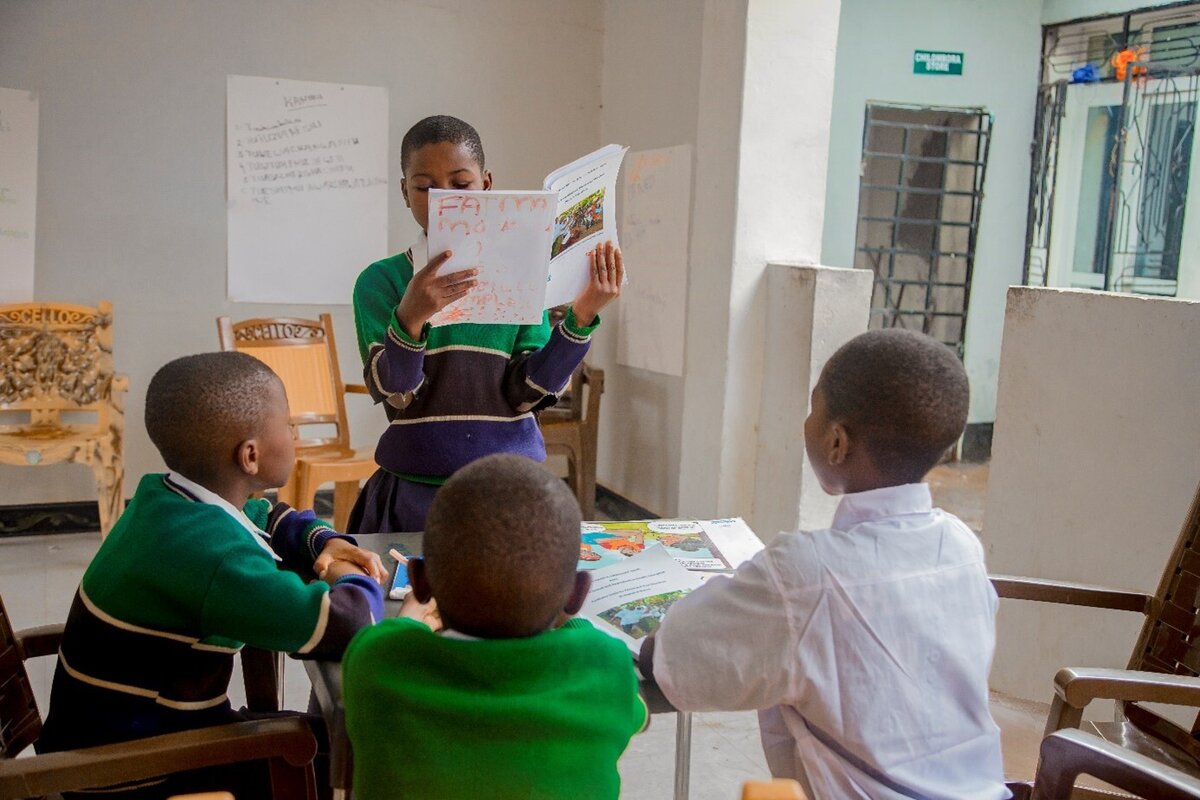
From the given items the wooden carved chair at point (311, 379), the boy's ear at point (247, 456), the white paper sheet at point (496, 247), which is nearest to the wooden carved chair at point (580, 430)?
the wooden carved chair at point (311, 379)

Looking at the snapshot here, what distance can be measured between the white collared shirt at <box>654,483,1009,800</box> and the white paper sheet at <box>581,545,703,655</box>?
20 cm

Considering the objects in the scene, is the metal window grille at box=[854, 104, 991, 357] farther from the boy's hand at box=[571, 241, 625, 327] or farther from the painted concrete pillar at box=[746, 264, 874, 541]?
the boy's hand at box=[571, 241, 625, 327]

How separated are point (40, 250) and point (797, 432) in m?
3.36

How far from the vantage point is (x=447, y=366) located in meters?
2.03

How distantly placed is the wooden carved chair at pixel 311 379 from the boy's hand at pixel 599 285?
8.16ft

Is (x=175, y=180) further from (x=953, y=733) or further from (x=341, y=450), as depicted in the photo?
(x=953, y=733)

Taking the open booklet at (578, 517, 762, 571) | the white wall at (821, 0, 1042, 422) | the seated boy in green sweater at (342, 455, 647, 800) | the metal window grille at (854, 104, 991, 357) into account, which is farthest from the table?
the metal window grille at (854, 104, 991, 357)

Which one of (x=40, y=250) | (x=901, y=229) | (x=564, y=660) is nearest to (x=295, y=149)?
(x=40, y=250)

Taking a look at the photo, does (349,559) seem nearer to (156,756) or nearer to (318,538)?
(318,538)

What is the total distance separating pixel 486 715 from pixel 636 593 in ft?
1.92

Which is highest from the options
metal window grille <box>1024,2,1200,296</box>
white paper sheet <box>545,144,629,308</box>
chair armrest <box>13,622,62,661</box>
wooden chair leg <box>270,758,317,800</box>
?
metal window grille <box>1024,2,1200,296</box>

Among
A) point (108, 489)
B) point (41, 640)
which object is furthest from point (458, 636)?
point (108, 489)

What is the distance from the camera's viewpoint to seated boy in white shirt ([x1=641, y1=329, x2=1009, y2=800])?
123cm

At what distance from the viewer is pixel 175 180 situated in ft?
15.7
